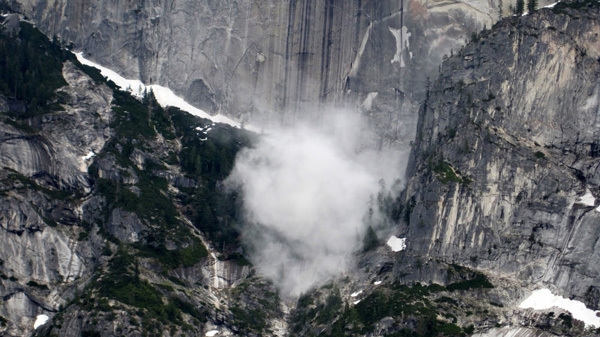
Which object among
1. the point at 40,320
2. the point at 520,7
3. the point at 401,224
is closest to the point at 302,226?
the point at 401,224

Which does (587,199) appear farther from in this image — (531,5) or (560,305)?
(531,5)

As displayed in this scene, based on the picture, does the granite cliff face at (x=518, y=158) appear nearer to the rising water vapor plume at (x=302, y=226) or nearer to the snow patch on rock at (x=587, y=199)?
the snow patch on rock at (x=587, y=199)

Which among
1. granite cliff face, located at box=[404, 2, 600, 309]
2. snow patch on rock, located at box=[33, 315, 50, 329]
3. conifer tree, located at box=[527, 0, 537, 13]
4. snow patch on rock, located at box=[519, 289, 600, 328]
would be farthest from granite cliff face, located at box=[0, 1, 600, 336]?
conifer tree, located at box=[527, 0, 537, 13]

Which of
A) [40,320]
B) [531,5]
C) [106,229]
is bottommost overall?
[40,320]

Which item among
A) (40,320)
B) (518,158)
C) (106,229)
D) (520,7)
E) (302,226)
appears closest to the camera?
(40,320)

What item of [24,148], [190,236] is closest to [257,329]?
[190,236]

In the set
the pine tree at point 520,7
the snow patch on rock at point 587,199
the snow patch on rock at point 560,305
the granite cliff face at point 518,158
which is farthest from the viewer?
the pine tree at point 520,7

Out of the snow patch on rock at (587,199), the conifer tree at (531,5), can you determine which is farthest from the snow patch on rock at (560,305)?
the conifer tree at (531,5)

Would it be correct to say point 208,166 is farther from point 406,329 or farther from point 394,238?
point 406,329

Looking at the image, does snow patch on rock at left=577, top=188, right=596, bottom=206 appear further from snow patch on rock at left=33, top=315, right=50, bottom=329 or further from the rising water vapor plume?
snow patch on rock at left=33, top=315, right=50, bottom=329
